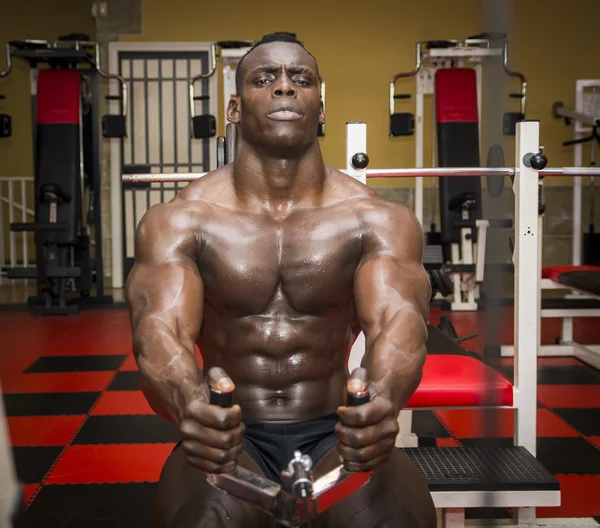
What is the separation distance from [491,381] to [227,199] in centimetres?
91

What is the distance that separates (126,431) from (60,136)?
3379 mm

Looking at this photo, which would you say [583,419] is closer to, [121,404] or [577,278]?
[577,278]

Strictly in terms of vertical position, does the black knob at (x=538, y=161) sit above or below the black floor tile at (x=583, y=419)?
above

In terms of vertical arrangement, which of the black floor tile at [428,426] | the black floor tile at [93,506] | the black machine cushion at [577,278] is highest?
the black machine cushion at [577,278]

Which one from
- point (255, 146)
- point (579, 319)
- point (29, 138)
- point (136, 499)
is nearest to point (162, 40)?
point (29, 138)

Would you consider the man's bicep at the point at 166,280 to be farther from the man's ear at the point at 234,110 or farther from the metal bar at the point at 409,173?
the metal bar at the point at 409,173

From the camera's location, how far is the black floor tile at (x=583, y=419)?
2.96m

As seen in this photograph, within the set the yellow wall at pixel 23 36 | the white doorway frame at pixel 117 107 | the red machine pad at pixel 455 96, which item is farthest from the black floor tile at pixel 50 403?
the yellow wall at pixel 23 36

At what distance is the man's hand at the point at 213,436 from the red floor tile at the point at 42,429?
210cm

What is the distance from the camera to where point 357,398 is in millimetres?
928

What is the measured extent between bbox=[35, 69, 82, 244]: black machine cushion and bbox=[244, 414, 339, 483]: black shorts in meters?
4.54

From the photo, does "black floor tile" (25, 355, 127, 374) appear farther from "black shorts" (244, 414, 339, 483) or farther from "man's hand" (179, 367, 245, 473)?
"man's hand" (179, 367, 245, 473)

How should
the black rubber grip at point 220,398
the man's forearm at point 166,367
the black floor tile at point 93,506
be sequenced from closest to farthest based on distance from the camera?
the black rubber grip at point 220,398 < the man's forearm at point 166,367 < the black floor tile at point 93,506

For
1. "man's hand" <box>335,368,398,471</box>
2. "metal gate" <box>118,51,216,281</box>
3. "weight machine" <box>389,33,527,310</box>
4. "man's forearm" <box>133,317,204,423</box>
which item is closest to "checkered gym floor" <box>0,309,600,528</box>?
"man's hand" <box>335,368,398,471</box>
